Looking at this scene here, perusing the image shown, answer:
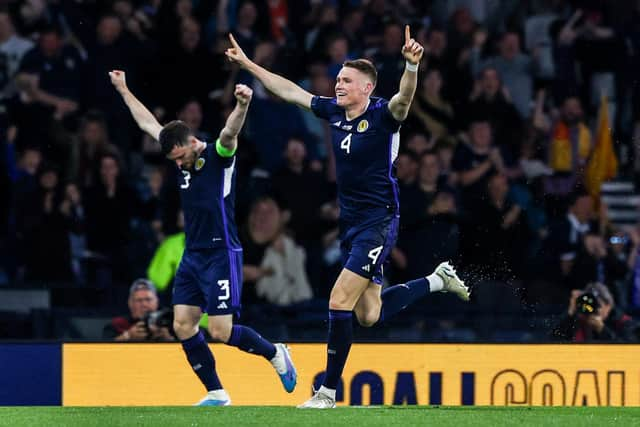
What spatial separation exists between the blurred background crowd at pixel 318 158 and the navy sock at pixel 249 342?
206 centimetres

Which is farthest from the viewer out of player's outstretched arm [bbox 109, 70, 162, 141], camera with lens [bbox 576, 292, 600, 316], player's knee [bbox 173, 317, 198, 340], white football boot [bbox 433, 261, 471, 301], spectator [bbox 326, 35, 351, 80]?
spectator [bbox 326, 35, 351, 80]

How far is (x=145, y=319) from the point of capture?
42.3 ft

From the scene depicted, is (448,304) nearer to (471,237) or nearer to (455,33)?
(471,237)

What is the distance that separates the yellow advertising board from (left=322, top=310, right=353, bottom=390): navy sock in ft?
6.78

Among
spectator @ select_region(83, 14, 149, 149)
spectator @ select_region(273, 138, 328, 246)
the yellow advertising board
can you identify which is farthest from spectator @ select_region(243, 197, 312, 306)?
the yellow advertising board

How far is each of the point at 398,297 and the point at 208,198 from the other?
1.40m

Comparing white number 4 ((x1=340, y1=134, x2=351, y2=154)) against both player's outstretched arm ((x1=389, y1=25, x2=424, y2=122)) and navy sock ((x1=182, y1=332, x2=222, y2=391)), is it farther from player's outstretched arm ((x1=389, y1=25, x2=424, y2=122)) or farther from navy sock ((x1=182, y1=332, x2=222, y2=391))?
navy sock ((x1=182, y1=332, x2=222, y2=391))

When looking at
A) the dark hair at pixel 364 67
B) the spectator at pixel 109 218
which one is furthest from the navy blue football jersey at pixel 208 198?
the spectator at pixel 109 218

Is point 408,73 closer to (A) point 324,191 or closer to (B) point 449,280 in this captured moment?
(B) point 449,280

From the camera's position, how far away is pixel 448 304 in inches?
561

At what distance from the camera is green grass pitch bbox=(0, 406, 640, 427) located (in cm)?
923

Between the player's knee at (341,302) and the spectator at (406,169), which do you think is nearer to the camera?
the player's knee at (341,302)

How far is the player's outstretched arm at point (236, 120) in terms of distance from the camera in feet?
33.3

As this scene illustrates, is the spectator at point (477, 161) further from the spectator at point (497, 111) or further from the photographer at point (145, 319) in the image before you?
the photographer at point (145, 319)
